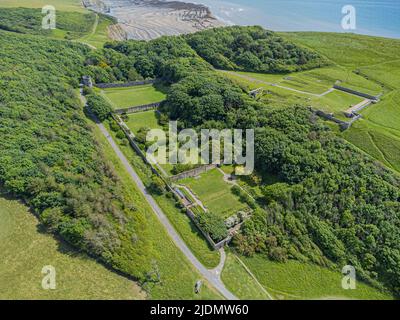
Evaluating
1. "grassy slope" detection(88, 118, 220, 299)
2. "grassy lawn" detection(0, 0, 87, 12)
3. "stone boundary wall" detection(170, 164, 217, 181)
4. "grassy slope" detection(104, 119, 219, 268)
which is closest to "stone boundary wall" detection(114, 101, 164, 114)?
"grassy slope" detection(104, 119, 219, 268)

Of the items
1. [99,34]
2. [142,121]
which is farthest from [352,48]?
[99,34]

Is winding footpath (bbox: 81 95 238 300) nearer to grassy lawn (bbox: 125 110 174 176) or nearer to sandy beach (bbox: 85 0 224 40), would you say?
grassy lawn (bbox: 125 110 174 176)

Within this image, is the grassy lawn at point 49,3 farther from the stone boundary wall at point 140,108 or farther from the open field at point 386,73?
the open field at point 386,73

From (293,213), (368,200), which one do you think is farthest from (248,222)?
(368,200)

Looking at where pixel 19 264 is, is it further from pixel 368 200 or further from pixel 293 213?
pixel 368 200

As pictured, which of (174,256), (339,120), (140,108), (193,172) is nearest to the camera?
(174,256)

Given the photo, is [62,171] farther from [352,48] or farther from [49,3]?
[49,3]

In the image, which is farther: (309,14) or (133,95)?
(309,14)
